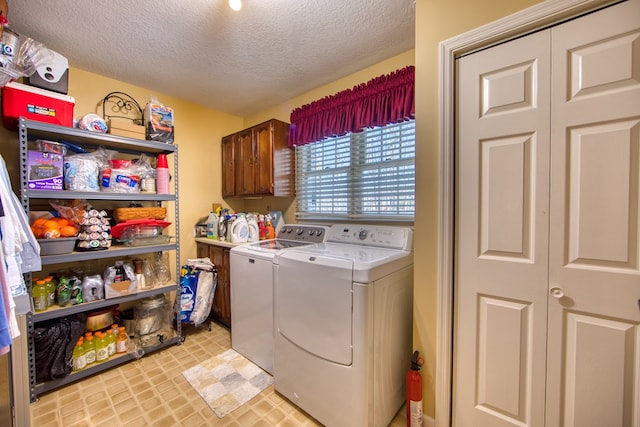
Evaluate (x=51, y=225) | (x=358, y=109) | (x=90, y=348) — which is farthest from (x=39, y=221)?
(x=358, y=109)

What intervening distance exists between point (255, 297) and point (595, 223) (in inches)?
76.2

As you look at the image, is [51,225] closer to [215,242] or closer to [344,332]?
[215,242]

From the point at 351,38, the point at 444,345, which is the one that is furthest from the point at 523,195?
the point at 351,38

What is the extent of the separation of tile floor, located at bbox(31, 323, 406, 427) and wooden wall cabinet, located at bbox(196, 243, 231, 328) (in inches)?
24.5

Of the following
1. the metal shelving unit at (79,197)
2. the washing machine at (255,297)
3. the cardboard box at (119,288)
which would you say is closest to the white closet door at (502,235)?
the washing machine at (255,297)

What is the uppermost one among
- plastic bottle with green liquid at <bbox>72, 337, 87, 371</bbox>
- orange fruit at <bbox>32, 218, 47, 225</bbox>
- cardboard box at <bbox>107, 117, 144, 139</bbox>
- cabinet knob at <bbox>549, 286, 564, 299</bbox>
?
cardboard box at <bbox>107, 117, 144, 139</bbox>

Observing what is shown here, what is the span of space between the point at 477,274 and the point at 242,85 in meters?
2.54

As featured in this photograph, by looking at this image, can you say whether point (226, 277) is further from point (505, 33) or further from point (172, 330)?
point (505, 33)

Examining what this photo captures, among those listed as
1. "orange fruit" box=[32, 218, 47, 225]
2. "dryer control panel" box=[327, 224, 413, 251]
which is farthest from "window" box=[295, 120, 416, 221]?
"orange fruit" box=[32, 218, 47, 225]

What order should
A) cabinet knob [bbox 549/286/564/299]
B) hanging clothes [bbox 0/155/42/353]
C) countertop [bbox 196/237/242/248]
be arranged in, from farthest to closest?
1. countertop [bbox 196/237/242/248]
2. cabinet knob [bbox 549/286/564/299]
3. hanging clothes [bbox 0/155/42/353]

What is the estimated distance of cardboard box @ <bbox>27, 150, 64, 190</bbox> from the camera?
1636 millimetres

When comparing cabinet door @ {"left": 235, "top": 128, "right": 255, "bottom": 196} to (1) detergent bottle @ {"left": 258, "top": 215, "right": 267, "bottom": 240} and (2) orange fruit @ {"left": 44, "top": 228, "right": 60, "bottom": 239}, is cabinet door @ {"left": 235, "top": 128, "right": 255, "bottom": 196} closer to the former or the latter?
(1) detergent bottle @ {"left": 258, "top": 215, "right": 267, "bottom": 240}

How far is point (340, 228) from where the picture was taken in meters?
2.12

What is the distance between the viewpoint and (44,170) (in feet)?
5.53
